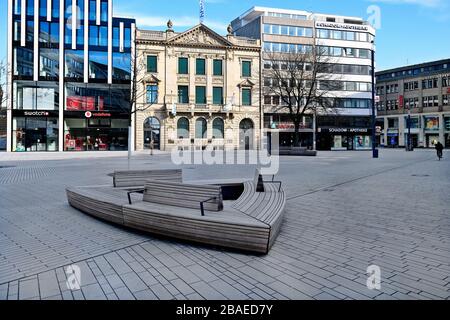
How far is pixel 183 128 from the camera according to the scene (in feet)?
167

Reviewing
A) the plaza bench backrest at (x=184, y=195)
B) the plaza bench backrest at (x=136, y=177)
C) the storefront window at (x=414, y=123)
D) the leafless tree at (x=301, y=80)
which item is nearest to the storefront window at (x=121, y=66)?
the leafless tree at (x=301, y=80)

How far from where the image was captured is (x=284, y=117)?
59.0m

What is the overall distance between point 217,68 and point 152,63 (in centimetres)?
901

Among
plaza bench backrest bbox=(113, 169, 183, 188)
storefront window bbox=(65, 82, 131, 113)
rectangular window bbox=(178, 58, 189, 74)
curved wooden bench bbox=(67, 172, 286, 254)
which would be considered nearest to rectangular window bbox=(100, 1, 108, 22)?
storefront window bbox=(65, 82, 131, 113)

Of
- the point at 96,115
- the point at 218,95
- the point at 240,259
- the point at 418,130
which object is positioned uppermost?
the point at 218,95

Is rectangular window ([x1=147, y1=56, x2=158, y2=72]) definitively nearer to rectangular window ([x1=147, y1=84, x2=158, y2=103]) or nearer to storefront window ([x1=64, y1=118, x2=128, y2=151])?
rectangular window ([x1=147, y1=84, x2=158, y2=103])

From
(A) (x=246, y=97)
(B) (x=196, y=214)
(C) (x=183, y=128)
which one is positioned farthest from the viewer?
(A) (x=246, y=97)

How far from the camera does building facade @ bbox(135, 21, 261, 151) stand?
4981 cm

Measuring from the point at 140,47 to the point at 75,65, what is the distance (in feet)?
27.8

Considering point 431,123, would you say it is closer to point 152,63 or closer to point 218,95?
point 218,95

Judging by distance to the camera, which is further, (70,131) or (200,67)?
(200,67)

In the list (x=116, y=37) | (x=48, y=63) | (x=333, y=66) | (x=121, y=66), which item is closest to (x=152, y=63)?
(x=121, y=66)

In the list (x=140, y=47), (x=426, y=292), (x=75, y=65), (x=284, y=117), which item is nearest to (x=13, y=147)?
(x=75, y=65)

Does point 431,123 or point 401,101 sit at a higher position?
point 401,101
